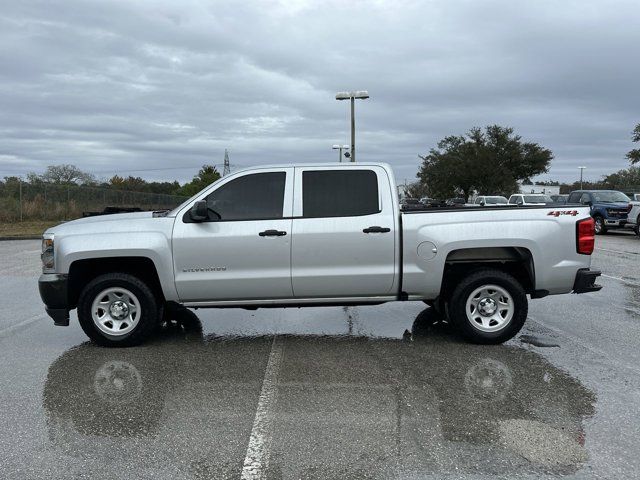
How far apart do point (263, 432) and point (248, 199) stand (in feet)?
9.45

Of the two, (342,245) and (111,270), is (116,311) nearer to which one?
(111,270)

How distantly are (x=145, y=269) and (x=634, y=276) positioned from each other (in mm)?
9539

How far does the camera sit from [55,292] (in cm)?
592

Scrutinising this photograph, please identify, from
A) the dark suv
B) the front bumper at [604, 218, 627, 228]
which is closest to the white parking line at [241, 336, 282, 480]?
the dark suv

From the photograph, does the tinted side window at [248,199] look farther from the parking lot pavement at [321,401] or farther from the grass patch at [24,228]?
the grass patch at [24,228]

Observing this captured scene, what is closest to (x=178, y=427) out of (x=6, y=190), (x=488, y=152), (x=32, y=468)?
(x=32, y=468)

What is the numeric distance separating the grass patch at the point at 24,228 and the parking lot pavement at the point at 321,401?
1735 cm

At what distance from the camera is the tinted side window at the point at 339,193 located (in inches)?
240

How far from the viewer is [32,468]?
11.4 feet

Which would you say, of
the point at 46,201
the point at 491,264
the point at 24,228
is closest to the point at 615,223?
the point at 491,264

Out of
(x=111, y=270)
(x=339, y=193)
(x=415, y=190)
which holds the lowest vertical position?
(x=111, y=270)

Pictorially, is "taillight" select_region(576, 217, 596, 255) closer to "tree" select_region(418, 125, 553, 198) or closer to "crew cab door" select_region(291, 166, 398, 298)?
"crew cab door" select_region(291, 166, 398, 298)

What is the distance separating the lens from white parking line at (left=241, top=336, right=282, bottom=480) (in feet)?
11.3

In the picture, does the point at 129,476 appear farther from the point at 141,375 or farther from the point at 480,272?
the point at 480,272
